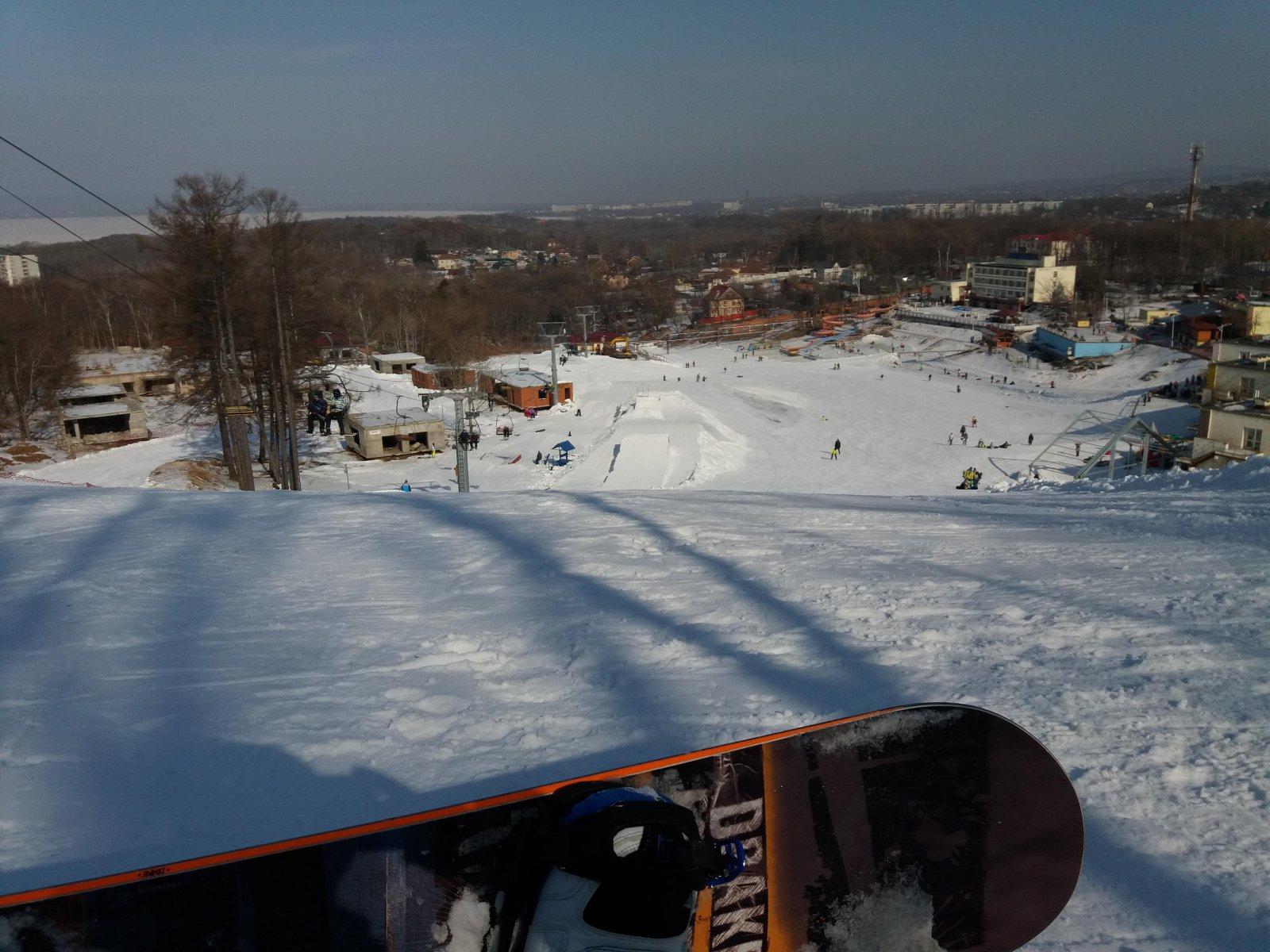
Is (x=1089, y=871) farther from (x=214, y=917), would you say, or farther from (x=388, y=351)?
(x=388, y=351)

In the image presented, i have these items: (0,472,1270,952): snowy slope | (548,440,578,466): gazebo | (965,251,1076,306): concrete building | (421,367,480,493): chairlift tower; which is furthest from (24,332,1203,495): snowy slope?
(965,251,1076,306): concrete building

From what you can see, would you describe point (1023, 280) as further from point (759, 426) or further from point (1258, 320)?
point (759, 426)

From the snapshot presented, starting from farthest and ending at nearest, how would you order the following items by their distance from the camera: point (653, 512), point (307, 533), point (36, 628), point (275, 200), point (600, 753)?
point (275, 200)
point (653, 512)
point (307, 533)
point (36, 628)
point (600, 753)

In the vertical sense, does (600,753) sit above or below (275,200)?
below

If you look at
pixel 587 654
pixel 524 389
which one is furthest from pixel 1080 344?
pixel 587 654

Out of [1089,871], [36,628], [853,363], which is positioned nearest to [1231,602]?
[1089,871]
